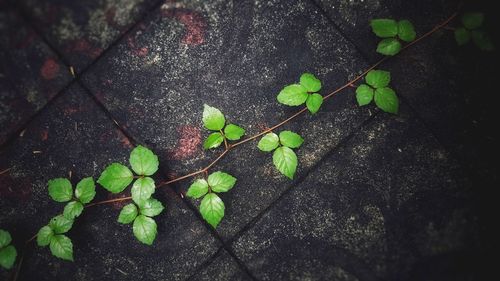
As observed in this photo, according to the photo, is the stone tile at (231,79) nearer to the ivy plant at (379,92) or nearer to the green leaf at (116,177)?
the ivy plant at (379,92)

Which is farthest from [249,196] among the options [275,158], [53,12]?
[53,12]

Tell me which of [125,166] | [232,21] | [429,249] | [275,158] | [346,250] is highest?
[232,21]

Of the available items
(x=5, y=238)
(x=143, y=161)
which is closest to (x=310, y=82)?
(x=143, y=161)

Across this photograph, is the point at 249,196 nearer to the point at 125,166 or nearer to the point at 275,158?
the point at 275,158

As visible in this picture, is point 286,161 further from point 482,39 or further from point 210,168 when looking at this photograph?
point 482,39

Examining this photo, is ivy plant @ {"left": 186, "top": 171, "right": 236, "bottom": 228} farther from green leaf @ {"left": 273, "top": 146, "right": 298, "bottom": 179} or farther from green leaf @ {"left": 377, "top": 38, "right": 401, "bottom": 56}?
green leaf @ {"left": 377, "top": 38, "right": 401, "bottom": 56}

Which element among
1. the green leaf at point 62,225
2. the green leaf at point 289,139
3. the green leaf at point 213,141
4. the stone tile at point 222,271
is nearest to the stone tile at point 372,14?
the green leaf at point 289,139

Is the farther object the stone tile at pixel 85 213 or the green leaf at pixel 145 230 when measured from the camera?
the stone tile at pixel 85 213
